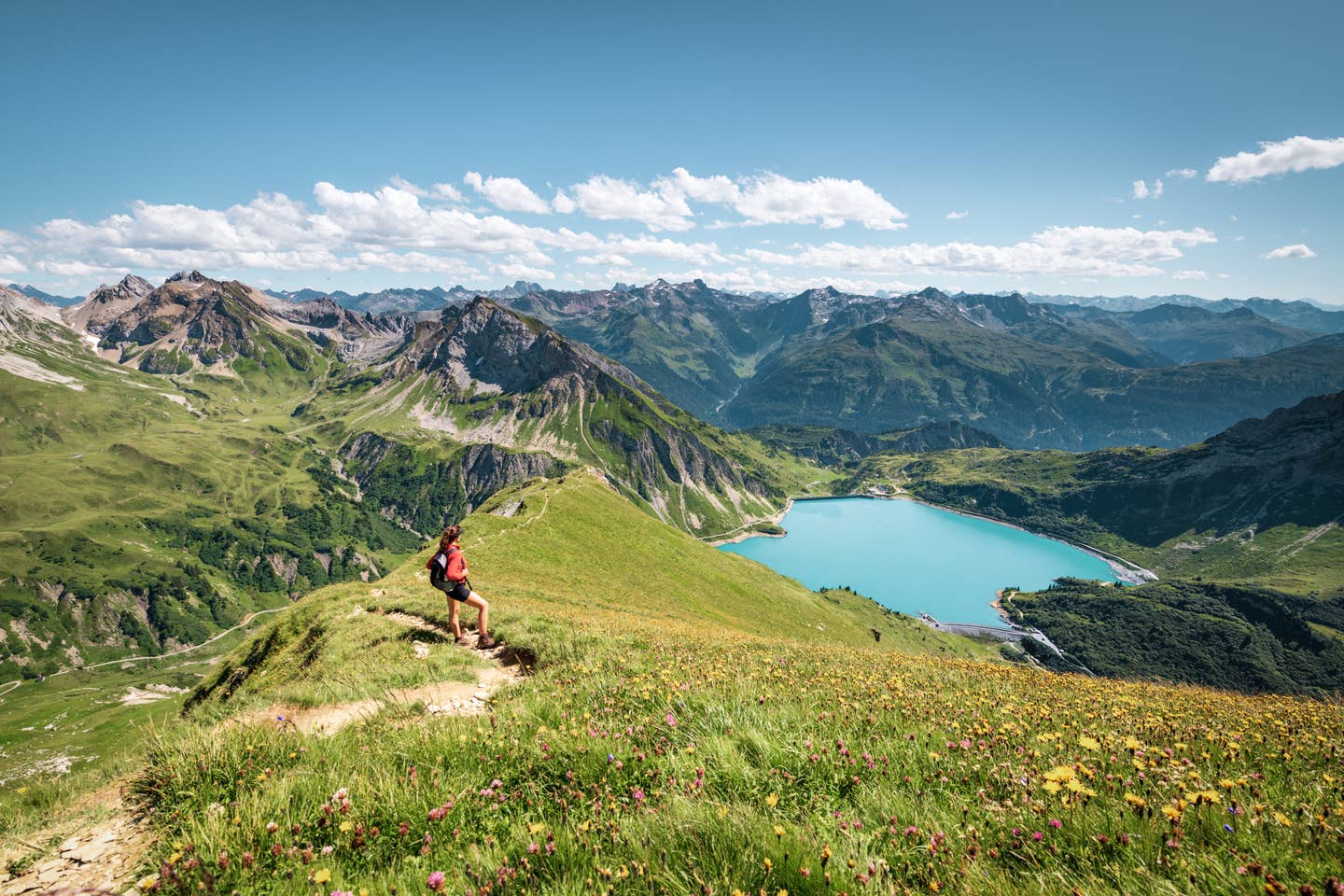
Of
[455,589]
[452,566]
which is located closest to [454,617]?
[455,589]

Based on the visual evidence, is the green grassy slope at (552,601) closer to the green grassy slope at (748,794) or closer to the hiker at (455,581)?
the hiker at (455,581)

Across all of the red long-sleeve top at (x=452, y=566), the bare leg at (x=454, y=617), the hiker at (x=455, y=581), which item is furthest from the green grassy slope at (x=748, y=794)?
the bare leg at (x=454, y=617)

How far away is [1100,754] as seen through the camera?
5.86 meters

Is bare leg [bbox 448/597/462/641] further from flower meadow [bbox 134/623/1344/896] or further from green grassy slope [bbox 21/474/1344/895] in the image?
flower meadow [bbox 134/623/1344/896]

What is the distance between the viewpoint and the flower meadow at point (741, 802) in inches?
140

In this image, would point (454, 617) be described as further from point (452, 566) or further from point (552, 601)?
point (552, 601)

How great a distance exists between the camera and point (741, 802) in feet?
15.5

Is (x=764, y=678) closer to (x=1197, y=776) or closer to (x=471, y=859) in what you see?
(x=1197, y=776)

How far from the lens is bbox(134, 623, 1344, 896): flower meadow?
3545mm

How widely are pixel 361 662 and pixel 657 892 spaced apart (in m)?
11.7

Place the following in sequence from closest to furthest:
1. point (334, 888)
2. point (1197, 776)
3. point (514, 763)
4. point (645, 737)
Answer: point (334, 888), point (1197, 776), point (514, 763), point (645, 737)

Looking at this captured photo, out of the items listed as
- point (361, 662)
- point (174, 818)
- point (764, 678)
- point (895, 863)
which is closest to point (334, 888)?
point (174, 818)

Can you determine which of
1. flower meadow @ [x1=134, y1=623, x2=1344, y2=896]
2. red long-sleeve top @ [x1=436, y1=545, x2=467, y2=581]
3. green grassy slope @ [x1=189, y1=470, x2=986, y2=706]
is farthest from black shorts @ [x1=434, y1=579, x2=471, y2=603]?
flower meadow @ [x1=134, y1=623, x2=1344, y2=896]

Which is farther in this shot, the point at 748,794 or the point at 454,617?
the point at 454,617
